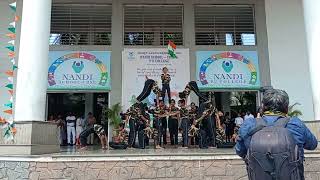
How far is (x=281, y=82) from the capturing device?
561 inches

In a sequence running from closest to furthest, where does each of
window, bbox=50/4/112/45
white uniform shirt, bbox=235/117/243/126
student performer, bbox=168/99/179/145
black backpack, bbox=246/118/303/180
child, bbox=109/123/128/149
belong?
black backpack, bbox=246/118/303/180, child, bbox=109/123/128/149, student performer, bbox=168/99/179/145, white uniform shirt, bbox=235/117/243/126, window, bbox=50/4/112/45

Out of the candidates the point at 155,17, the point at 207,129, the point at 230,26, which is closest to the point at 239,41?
the point at 230,26

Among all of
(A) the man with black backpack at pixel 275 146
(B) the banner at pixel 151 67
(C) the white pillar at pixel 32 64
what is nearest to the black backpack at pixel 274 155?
(A) the man with black backpack at pixel 275 146

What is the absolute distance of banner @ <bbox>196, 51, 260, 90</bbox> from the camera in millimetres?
14398

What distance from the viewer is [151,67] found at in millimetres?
14516

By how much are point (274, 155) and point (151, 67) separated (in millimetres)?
11945

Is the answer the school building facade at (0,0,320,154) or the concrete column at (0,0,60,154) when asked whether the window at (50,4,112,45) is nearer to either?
the school building facade at (0,0,320,154)

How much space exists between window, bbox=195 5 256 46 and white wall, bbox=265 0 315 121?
791mm

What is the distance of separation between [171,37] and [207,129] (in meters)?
5.53

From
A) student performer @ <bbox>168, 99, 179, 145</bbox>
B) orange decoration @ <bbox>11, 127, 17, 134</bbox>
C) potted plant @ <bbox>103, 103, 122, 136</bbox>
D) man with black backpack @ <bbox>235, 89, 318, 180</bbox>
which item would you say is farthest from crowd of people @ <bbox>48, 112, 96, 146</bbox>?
man with black backpack @ <bbox>235, 89, 318, 180</bbox>

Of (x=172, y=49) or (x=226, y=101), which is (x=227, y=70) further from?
(x=172, y=49)

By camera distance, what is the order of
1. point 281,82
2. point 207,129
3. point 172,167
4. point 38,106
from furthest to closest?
point 281,82, point 207,129, point 38,106, point 172,167

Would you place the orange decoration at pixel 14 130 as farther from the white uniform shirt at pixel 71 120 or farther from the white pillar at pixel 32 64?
the white uniform shirt at pixel 71 120

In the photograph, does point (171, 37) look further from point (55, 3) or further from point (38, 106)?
point (38, 106)
